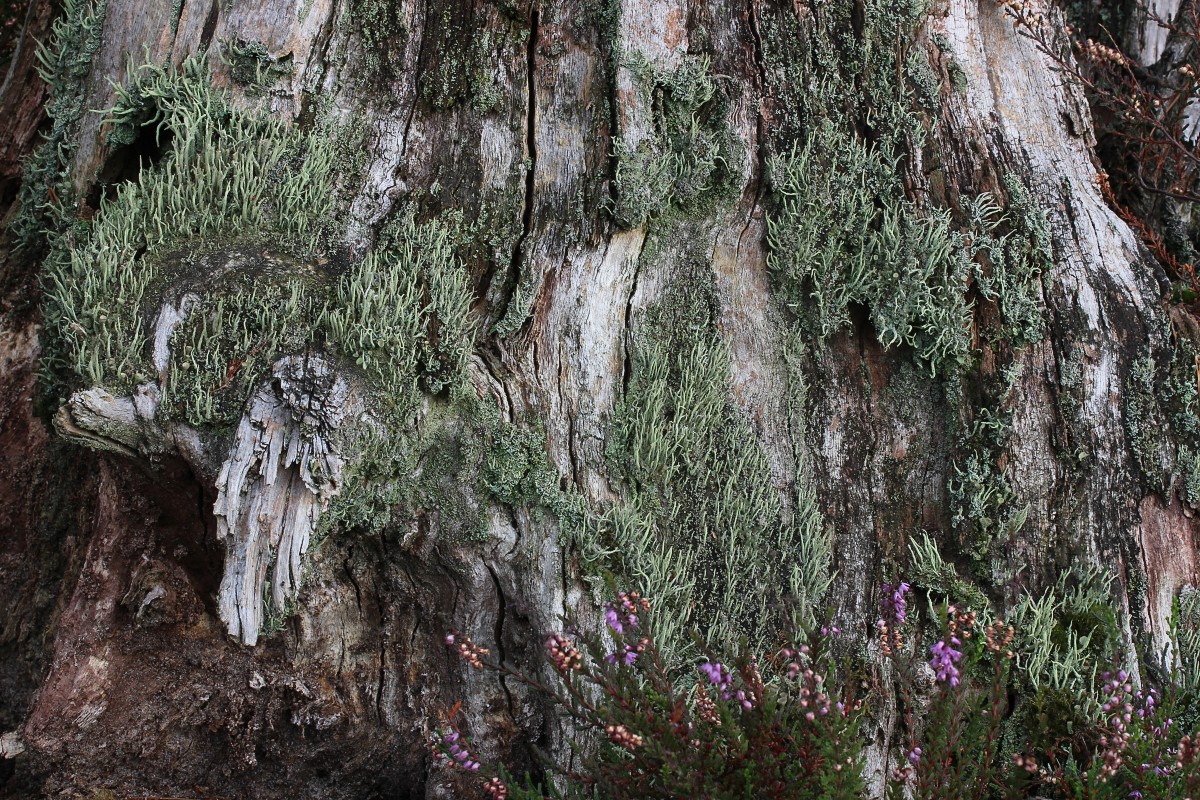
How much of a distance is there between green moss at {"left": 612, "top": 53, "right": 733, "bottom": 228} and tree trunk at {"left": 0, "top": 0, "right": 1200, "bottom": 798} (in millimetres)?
13

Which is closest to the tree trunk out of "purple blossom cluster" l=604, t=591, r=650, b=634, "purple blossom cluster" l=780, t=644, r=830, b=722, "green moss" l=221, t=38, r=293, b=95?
"green moss" l=221, t=38, r=293, b=95

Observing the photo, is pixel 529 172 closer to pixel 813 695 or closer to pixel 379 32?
pixel 379 32

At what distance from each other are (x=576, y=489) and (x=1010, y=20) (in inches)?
100.0

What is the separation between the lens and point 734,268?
3.29 meters

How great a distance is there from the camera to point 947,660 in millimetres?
2184

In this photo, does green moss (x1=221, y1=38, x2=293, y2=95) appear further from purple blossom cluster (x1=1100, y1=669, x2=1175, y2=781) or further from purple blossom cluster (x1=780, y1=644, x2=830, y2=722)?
purple blossom cluster (x1=1100, y1=669, x2=1175, y2=781)

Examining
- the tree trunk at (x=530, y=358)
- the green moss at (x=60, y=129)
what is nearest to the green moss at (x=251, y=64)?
the tree trunk at (x=530, y=358)

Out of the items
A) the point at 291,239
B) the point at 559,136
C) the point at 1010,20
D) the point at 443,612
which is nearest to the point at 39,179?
the point at 291,239

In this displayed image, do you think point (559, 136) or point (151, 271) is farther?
point (559, 136)

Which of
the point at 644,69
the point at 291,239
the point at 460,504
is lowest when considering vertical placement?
the point at 460,504

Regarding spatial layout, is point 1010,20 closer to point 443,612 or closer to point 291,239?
point 291,239

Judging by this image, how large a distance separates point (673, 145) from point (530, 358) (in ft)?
2.96

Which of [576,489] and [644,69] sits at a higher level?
[644,69]

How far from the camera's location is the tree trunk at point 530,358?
9.66ft
